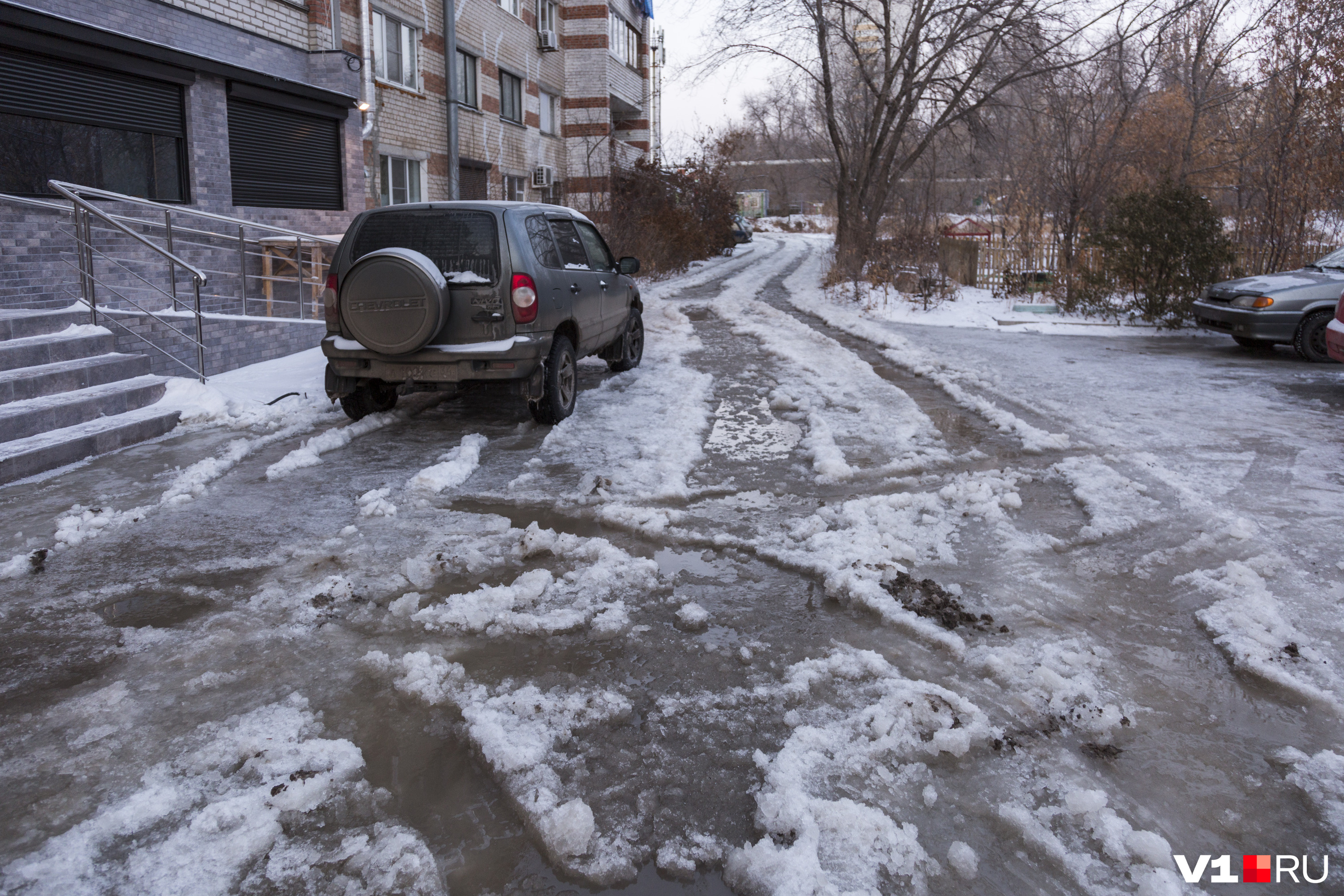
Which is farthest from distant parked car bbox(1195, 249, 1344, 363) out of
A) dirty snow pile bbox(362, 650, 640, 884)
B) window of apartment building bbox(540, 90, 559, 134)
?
window of apartment building bbox(540, 90, 559, 134)

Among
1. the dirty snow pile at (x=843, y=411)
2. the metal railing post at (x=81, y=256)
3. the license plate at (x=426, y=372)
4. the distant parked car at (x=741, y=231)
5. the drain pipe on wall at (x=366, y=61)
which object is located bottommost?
the dirty snow pile at (x=843, y=411)

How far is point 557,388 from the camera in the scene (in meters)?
7.78

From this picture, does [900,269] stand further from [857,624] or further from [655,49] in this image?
[655,49]

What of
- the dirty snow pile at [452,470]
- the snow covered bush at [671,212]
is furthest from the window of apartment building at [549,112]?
the dirty snow pile at [452,470]

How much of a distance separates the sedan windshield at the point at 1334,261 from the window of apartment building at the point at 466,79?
60.9 ft

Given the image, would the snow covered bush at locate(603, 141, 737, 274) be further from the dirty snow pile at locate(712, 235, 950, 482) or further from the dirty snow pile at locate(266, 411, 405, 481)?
the dirty snow pile at locate(266, 411, 405, 481)

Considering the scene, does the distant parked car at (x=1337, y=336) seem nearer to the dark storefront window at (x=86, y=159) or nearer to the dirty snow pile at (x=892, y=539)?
the dirty snow pile at (x=892, y=539)

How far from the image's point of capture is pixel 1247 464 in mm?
6695

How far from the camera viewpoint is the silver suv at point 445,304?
6922mm

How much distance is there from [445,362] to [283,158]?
31.7 feet

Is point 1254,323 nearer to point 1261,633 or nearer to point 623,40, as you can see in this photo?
point 1261,633

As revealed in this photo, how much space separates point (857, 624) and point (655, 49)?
45.1m

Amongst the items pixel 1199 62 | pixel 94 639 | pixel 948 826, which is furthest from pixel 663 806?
pixel 1199 62

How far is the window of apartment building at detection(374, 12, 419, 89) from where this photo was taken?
62.7 feet
